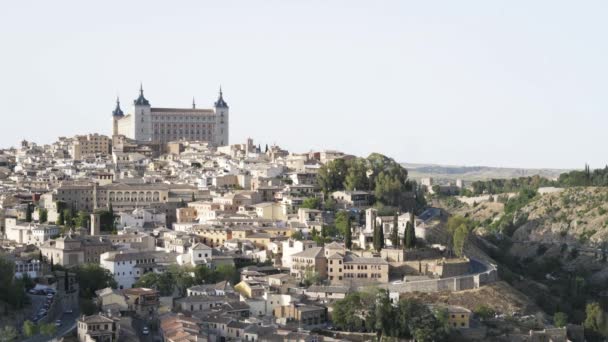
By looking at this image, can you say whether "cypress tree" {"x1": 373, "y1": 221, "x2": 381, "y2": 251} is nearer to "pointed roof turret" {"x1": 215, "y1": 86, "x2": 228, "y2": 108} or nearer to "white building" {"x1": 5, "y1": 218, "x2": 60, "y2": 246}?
"white building" {"x1": 5, "y1": 218, "x2": 60, "y2": 246}

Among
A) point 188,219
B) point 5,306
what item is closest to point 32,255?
point 5,306

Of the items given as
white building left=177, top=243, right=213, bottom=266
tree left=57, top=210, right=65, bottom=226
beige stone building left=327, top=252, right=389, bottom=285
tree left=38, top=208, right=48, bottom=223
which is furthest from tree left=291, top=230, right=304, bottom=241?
tree left=38, top=208, right=48, bottom=223

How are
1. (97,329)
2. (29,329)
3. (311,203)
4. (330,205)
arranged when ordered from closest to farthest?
(29,329)
(97,329)
(311,203)
(330,205)

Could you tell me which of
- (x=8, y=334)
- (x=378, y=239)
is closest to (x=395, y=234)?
(x=378, y=239)

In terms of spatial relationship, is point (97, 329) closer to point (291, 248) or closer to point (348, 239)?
point (291, 248)

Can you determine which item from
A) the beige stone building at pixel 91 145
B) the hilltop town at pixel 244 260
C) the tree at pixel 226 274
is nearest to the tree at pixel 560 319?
the hilltop town at pixel 244 260

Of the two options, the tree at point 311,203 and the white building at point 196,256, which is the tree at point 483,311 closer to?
the white building at point 196,256
